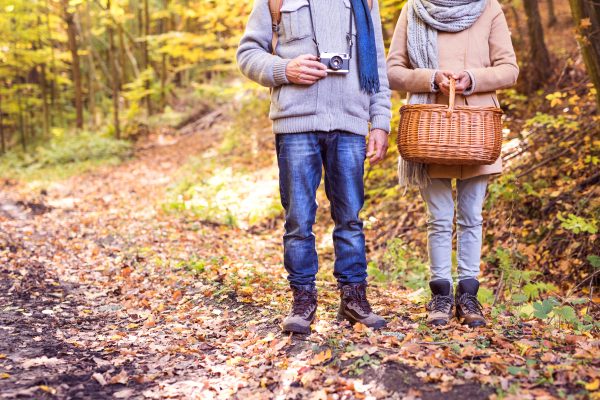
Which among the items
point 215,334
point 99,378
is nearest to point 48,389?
point 99,378

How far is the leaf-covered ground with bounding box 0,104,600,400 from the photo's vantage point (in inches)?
88.9

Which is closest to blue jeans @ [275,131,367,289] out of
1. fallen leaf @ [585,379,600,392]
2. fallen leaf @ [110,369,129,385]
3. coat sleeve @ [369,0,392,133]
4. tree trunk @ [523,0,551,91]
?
coat sleeve @ [369,0,392,133]

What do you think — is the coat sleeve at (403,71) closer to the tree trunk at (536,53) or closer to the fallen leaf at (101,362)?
the fallen leaf at (101,362)

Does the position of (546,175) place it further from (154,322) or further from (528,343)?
(154,322)

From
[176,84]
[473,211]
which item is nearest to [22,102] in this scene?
[176,84]

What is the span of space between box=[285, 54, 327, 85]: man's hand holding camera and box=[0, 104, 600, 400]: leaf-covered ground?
4.93 feet

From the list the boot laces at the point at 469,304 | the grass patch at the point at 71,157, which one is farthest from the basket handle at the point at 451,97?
the grass patch at the point at 71,157

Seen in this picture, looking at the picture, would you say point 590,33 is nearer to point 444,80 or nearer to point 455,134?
point 444,80

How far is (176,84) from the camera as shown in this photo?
27.1m

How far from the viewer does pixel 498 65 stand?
2988mm

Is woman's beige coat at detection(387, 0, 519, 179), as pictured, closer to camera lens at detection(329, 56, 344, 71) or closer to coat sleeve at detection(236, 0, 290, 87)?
camera lens at detection(329, 56, 344, 71)

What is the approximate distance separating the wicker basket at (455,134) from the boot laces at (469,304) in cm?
90

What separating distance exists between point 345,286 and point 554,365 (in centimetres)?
119

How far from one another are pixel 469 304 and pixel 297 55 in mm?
1914
